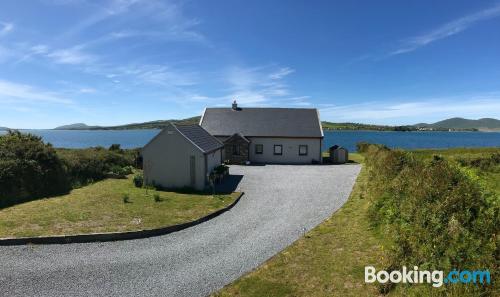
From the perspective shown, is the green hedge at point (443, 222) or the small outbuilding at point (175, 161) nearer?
the green hedge at point (443, 222)

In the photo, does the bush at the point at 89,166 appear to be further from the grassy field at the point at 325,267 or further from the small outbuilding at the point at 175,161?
the grassy field at the point at 325,267

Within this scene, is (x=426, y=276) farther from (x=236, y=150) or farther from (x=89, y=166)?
(x=236, y=150)

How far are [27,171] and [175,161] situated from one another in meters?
9.55

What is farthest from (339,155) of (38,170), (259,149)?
(38,170)

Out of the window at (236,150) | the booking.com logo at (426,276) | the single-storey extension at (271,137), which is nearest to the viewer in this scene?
the booking.com logo at (426,276)

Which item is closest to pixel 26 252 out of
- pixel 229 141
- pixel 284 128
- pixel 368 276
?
pixel 368 276

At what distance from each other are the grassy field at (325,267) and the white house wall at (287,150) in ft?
90.2

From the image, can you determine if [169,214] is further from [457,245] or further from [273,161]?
[273,161]

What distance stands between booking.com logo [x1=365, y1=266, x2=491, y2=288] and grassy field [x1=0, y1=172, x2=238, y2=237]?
30.2 ft

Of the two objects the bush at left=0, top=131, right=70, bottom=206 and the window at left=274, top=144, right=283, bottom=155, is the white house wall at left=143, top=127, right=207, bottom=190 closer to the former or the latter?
the bush at left=0, top=131, right=70, bottom=206

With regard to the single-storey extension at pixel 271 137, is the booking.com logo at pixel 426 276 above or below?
below

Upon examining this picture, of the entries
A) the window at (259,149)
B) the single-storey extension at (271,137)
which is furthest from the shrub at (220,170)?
the window at (259,149)

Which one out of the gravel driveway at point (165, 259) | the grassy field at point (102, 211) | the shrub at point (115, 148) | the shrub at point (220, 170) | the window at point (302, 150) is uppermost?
the shrub at point (115, 148)

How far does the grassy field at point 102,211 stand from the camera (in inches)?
556
